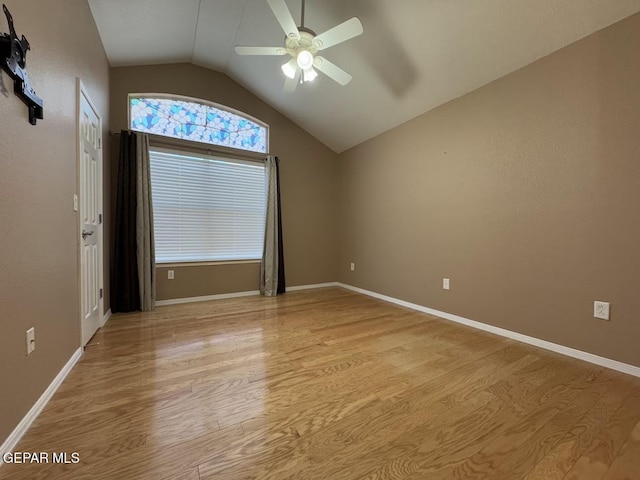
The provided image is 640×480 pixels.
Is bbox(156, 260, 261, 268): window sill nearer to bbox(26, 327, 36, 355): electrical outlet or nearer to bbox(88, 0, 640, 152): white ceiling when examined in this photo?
bbox(26, 327, 36, 355): electrical outlet

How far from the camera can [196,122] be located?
3785 mm

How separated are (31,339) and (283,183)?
3.41 m

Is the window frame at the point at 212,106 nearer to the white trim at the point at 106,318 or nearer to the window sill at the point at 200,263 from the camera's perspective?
the window sill at the point at 200,263

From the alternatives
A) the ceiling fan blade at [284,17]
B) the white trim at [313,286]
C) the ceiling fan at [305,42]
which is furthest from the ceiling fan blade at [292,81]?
the white trim at [313,286]

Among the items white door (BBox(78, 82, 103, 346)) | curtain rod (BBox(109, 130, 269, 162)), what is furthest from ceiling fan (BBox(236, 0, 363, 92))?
curtain rod (BBox(109, 130, 269, 162))

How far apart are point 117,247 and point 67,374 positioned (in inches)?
68.5

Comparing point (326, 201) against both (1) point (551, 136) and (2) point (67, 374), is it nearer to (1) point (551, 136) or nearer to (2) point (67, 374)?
(1) point (551, 136)

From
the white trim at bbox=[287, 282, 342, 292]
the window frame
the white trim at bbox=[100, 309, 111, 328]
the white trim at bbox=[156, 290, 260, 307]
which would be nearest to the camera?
the white trim at bbox=[100, 309, 111, 328]

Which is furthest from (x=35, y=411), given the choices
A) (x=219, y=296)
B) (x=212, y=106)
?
(x=212, y=106)

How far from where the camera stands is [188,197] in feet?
12.2

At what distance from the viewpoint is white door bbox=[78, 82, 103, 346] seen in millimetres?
2178

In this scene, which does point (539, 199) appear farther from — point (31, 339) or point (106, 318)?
point (106, 318)

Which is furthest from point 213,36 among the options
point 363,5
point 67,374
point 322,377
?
point 322,377

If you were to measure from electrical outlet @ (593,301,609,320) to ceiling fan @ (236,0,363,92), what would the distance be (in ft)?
8.60
